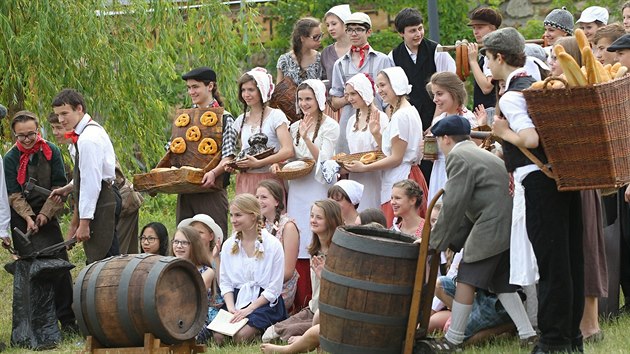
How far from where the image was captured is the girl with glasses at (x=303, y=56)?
12039 mm

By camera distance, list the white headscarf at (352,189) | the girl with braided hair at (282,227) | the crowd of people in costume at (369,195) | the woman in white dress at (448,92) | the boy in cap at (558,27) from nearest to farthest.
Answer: the crowd of people in costume at (369,195)
the woman in white dress at (448,92)
the white headscarf at (352,189)
the girl with braided hair at (282,227)
the boy in cap at (558,27)

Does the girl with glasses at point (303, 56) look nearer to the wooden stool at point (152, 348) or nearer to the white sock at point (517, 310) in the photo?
the wooden stool at point (152, 348)

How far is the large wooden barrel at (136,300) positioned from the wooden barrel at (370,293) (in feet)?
5.29

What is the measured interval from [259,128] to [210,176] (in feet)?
Answer: 1.93

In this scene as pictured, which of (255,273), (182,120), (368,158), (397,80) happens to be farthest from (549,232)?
(182,120)

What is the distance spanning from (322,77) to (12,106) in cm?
401

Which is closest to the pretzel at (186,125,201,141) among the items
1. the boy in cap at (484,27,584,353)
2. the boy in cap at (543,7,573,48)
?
the boy in cap at (543,7,573,48)

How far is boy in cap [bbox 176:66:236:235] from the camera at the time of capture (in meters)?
11.3

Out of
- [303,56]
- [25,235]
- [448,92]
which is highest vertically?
[303,56]

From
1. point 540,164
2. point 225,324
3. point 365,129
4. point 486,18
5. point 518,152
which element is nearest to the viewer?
point 540,164

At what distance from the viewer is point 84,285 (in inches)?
370

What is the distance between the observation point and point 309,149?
11.2 metres

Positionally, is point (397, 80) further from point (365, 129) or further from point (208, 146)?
point (208, 146)

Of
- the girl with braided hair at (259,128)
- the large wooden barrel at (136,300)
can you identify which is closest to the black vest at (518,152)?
the large wooden barrel at (136,300)
